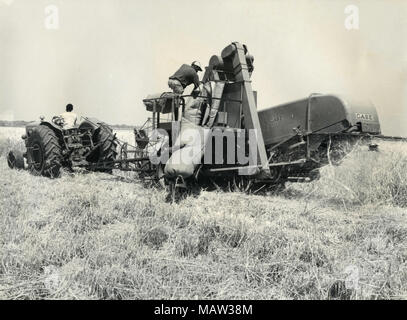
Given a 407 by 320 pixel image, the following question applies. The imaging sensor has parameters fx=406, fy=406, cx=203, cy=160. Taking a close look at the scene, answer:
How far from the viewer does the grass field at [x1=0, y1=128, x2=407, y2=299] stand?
2812mm

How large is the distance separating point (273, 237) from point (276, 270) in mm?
540

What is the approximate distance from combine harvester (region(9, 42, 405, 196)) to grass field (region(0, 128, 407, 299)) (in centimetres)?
45

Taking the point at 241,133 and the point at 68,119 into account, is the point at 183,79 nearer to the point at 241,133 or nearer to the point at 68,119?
the point at 241,133

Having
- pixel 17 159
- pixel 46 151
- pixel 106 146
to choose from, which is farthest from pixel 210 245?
pixel 17 159

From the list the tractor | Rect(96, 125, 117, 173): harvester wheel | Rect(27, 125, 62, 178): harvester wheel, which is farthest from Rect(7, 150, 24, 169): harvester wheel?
Rect(96, 125, 117, 173): harvester wheel

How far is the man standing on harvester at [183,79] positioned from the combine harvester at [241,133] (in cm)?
18

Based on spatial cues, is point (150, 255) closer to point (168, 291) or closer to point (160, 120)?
point (168, 291)

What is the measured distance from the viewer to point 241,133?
604 centimetres

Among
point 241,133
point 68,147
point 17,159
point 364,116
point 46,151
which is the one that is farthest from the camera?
point 17,159

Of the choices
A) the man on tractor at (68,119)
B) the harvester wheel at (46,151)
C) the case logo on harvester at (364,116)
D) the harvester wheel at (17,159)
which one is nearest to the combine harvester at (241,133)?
the case logo on harvester at (364,116)

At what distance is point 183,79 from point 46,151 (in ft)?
10.6

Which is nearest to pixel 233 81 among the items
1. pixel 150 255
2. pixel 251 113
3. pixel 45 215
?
pixel 251 113

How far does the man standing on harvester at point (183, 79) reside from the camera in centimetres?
663

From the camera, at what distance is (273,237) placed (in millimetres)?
3609
